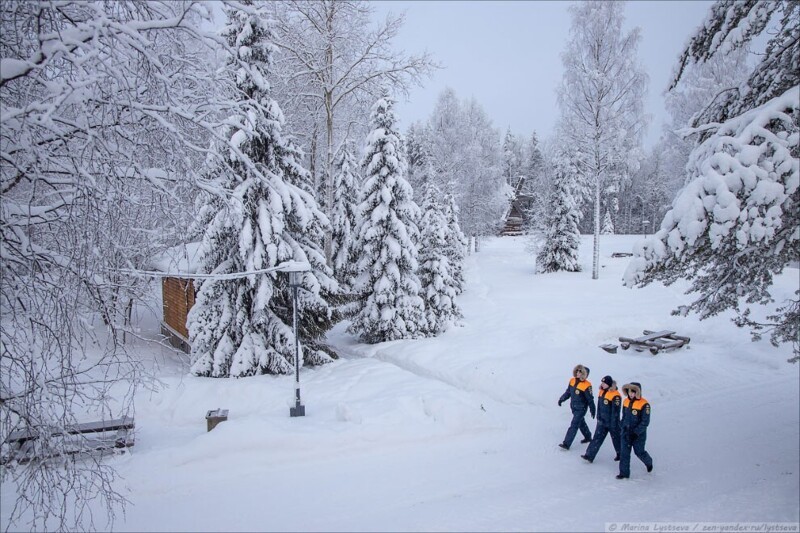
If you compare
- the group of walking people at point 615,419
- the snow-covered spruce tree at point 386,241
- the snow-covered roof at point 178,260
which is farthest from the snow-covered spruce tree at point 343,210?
the group of walking people at point 615,419

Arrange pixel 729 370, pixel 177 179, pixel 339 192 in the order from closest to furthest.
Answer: pixel 177 179 < pixel 729 370 < pixel 339 192

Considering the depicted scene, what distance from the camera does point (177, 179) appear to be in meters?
3.80

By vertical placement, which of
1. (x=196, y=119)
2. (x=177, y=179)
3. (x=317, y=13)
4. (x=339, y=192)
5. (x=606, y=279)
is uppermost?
(x=317, y=13)

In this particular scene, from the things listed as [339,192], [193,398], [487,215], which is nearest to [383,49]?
[339,192]

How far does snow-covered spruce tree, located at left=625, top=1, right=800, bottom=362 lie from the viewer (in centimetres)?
463

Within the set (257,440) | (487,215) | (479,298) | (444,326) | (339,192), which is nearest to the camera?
(257,440)

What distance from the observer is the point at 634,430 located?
21.7ft

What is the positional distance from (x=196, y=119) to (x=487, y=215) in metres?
35.6

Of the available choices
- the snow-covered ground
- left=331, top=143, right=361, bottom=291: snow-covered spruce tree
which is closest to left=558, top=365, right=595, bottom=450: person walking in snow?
the snow-covered ground

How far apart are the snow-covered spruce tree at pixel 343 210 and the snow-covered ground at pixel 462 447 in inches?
289

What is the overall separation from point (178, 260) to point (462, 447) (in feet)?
19.2

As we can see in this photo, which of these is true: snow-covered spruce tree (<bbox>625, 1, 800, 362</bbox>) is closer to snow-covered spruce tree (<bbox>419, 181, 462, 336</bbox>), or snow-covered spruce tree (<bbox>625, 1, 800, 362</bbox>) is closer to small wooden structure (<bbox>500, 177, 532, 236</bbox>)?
snow-covered spruce tree (<bbox>419, 181, 462, 336</bbox>)

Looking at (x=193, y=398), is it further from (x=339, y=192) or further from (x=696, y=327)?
(x=696, y=327)

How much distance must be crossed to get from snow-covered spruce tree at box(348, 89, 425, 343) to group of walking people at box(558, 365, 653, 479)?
338 inches
